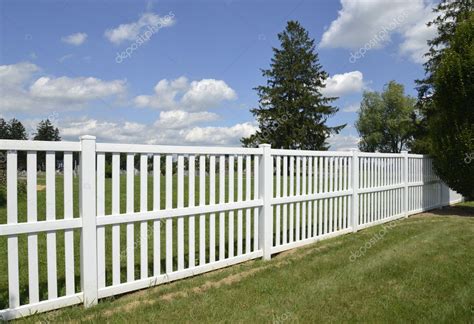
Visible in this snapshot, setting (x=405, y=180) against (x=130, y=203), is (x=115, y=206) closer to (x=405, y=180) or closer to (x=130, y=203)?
(x=130, y=203)

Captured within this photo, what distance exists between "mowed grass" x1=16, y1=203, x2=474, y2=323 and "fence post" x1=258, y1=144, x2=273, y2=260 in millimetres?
272

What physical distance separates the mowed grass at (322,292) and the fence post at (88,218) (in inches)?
9.3

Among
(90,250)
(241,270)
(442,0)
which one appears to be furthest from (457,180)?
(442,0)

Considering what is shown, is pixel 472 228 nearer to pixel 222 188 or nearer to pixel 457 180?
pixel 457 180

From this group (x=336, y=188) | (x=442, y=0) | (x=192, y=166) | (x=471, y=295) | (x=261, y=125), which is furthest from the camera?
(x=261, y=125)

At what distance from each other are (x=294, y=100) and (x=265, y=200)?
32.3 m

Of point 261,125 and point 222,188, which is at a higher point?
point 261,125

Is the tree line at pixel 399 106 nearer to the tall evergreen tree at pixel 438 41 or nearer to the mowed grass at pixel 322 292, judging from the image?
the tall evergreen tree at pixel 438 41

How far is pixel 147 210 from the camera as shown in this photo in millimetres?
4512

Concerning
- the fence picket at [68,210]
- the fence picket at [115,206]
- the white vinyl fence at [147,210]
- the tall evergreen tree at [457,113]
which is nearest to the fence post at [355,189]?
the white vinyl fence at [147,210]

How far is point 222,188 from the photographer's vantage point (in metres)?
4.98

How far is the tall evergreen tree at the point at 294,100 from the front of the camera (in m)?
35.6

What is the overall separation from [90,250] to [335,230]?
15.8 ft

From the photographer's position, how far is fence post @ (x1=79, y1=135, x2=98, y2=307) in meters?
3.60
